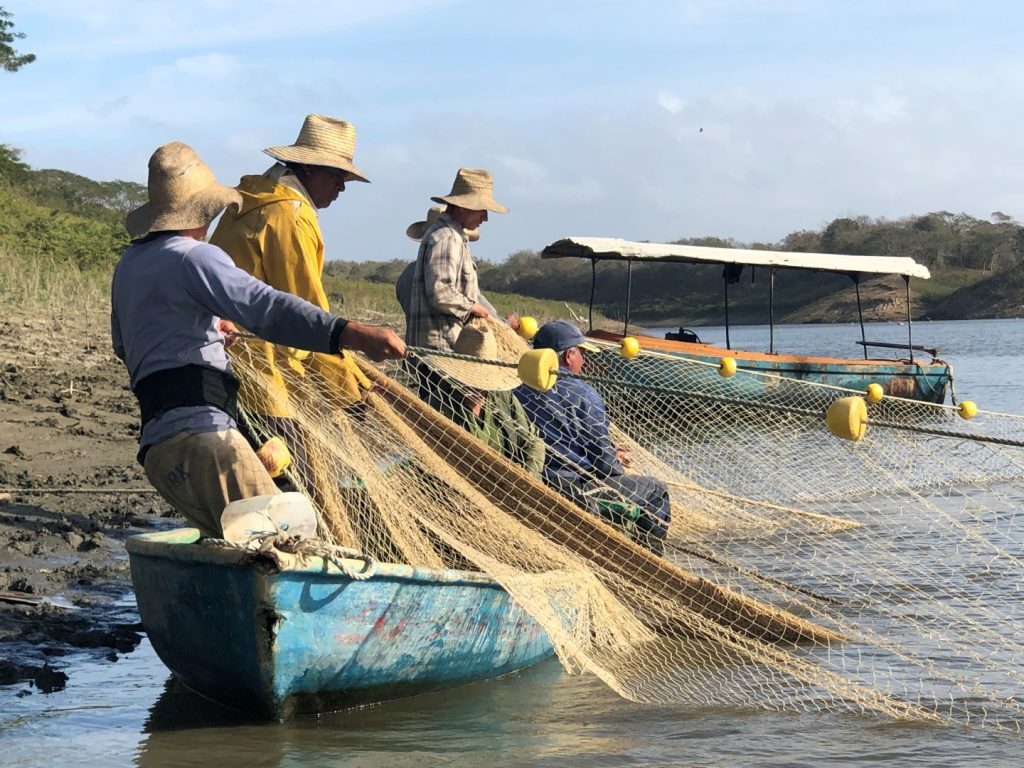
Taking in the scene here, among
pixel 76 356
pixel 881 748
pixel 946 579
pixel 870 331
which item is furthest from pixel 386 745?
pixel 870 331

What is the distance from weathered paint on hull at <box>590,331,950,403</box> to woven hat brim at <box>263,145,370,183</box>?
10602mm

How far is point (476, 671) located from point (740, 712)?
1.03 meters

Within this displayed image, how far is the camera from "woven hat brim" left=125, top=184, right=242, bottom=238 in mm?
4102

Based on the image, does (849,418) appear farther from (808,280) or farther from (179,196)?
(808,280)

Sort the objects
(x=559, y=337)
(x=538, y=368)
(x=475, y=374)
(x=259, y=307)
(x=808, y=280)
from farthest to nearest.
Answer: (x=808, y=280) → (x=559, y=337) → (x=475, y=374) → (x=538, y=368) → (x=259, y=307)

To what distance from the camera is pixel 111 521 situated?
8.12 meters

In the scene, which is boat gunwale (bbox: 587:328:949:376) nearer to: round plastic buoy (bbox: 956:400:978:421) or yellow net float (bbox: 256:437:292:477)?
round plastic buoy (bbox: 956:400:978:421)

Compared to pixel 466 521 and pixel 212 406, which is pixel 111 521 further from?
pixel 212 406

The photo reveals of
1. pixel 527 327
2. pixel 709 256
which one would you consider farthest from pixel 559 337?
pixel 709 256

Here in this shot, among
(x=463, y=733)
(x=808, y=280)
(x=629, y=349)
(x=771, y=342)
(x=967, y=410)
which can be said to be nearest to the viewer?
(x=463, y=733)

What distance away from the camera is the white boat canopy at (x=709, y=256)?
17.1 m

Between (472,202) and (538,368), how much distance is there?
260 centimetres

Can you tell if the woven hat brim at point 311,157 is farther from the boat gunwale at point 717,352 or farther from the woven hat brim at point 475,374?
the boat gunwale at point 717,352

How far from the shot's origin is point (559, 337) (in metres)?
6.32
